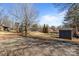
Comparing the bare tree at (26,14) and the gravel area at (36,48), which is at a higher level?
the bare tree at (26,14)

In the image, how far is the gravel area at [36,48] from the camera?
188 cm

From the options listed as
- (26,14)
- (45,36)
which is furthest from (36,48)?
(26,14)

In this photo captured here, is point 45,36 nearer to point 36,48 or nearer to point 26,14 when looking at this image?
point 36,48

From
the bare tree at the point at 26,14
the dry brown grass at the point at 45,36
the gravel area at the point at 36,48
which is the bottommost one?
the gravel area at the point at 36,48

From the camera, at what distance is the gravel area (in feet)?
6.17

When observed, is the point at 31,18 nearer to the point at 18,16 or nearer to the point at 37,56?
the point at 18,16

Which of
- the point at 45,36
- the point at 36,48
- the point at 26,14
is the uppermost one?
the point at 26,14

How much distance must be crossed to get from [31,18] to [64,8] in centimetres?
41

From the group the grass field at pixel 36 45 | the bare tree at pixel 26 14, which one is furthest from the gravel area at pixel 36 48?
the bare tree at pixel 26 14

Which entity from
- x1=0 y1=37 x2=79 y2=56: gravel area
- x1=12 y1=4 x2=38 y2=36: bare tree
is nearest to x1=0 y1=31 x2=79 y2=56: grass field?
x1=0 y1=37 x2=79 y2=56: gravel area

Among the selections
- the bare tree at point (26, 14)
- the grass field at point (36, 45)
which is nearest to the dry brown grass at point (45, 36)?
the grass field at point (36, 45)

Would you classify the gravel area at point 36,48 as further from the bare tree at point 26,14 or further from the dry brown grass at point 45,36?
the bare tree at point 26,14

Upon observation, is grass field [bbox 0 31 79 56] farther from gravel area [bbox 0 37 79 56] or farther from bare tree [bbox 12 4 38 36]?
bare tree [bbox 12 4 38 36]

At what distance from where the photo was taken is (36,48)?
1.91 metres
